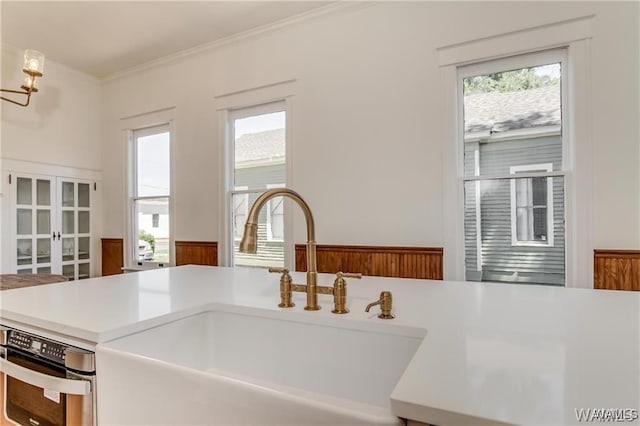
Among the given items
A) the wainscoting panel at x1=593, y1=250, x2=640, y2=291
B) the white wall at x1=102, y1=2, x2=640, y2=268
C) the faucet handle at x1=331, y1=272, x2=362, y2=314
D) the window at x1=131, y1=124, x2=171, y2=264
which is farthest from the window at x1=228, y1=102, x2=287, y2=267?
the wainscoting panel at x1=593, y1=250, x2=640, y2=291

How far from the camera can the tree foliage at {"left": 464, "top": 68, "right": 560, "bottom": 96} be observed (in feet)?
7.86

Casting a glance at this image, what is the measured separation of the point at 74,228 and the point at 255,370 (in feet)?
12.8

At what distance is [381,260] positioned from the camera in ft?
9.07

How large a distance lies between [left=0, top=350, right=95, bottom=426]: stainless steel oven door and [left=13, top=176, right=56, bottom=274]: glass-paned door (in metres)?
3.10

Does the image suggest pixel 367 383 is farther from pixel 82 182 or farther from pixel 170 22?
pixel 82 182

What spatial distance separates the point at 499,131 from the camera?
251 cm

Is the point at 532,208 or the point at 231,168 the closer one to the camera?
the point at 532,208

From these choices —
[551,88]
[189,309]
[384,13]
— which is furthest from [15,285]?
[551,88]

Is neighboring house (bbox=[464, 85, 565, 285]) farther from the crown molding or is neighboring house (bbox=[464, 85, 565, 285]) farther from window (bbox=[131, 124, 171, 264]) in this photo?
window (bbox=[131, 124, 171, 264])

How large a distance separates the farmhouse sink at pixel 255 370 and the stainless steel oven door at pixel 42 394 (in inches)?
2.2

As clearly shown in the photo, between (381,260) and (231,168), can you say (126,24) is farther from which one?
(381,260)

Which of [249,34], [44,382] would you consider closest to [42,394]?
[44,382]

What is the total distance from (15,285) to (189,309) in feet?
6.00

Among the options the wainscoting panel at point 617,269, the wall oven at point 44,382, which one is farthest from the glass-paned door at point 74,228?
the wainscoting panel at point 617,269
